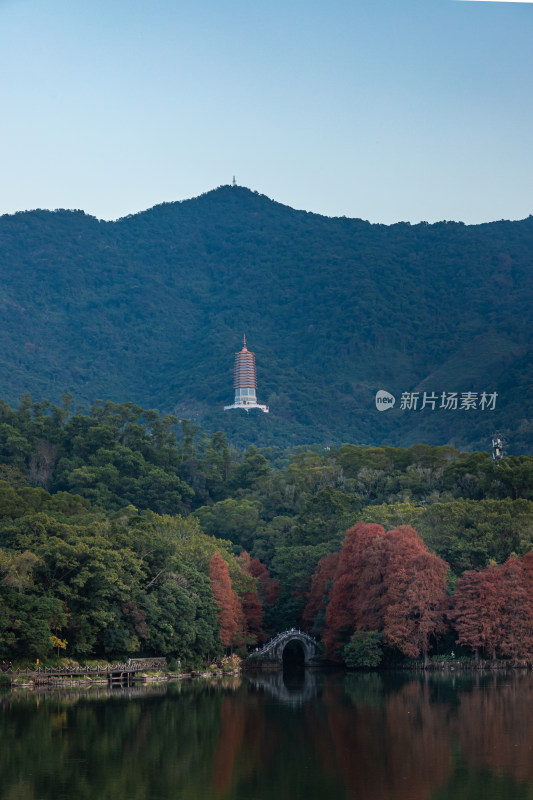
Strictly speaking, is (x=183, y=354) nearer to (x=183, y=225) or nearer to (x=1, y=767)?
(x=183, y=225)

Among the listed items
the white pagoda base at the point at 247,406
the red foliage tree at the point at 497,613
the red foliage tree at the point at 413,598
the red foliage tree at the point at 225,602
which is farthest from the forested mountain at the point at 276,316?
the red foliage tree at the point at 497,613

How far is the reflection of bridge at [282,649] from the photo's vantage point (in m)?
52.1

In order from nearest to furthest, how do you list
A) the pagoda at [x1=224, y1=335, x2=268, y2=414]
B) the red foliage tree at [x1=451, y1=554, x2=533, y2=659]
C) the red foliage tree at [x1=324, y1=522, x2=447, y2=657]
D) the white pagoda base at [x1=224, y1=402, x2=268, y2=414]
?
the red foliage tree at [x1=451, y1=554, x2=533, y2=659] < the red foliage tree at [x1=324, y1=522, x2=447, y2=657] < the white pagoda base at [x1=224, y1=402, x2=268, y2=414] < the pagoda at [x1=224, y1=335, x2=268, y2=414]

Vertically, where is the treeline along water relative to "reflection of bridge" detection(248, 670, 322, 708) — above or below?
above

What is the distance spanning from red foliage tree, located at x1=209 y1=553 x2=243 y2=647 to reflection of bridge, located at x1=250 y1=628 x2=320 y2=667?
1.92m

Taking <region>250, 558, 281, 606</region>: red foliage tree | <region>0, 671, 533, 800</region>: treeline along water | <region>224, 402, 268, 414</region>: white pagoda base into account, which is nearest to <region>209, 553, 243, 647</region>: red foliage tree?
<region>250, 558, 281, 606</region>: red foliage tree

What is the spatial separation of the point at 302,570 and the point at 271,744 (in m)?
32.1

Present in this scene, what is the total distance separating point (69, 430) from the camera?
84.7 meters

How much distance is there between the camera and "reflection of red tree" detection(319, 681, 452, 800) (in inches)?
772

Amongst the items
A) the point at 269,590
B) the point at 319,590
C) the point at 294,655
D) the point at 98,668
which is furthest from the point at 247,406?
the point at 98,668

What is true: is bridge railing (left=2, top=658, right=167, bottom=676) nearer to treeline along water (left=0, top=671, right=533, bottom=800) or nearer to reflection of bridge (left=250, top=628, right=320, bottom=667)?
treeline along water (left=0, top=671, right=533, bottom=800)

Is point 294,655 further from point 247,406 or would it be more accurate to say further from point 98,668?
point 247,406

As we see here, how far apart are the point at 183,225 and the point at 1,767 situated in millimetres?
175491

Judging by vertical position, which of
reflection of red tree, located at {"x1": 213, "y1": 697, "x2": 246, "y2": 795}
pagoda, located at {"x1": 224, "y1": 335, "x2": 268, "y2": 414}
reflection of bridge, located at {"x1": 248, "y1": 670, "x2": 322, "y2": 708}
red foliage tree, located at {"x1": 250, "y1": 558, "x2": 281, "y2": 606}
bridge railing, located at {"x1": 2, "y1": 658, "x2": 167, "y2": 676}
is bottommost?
reflection of bridge, located at {"x1": 248, "y1": 670, "x2": 322, "y2": 708}
